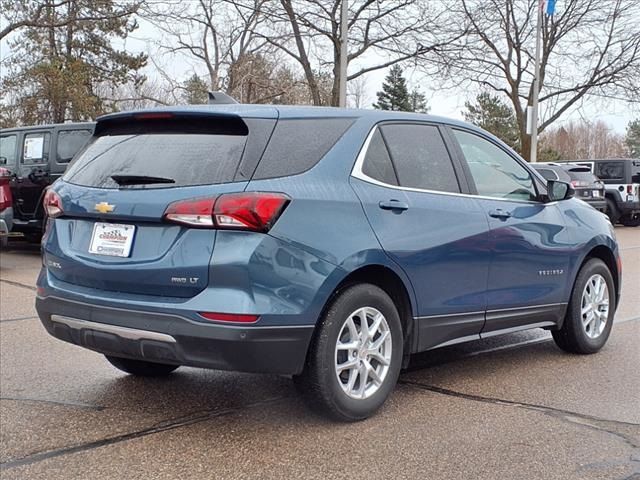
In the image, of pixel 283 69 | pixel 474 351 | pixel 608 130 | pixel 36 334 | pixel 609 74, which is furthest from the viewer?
pixel 608 130

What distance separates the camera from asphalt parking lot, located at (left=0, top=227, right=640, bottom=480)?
3.60 metres

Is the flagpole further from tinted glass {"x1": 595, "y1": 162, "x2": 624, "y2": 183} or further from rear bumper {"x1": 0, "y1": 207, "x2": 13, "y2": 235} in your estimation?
rear bumper {"x1": 0, "y1": 207, "x2": 13, "y2": 235}

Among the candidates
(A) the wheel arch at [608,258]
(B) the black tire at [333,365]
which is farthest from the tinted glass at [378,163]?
(A) the wheel arch at [608,258]

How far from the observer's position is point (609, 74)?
31859 millimetres

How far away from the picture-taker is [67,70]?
1251 inches

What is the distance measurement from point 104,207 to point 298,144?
1042mm

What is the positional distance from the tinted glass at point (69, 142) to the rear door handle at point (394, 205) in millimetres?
8777

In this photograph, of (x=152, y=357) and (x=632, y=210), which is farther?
(x=632, y=210)

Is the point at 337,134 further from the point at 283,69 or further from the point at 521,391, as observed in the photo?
the point at 283,69

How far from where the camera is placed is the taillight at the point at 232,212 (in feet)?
12.1

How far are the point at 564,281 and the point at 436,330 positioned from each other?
148 cm

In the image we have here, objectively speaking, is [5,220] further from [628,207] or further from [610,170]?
[610,170]

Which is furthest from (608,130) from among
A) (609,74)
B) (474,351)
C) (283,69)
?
(474,351)

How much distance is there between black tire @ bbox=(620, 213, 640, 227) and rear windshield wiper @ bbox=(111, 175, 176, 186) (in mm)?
21177
